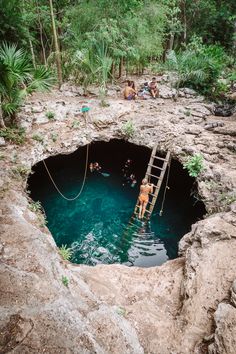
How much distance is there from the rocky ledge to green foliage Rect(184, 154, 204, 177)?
0.17 meters

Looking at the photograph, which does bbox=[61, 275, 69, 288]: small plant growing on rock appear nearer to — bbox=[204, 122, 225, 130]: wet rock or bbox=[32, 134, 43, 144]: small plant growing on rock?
bbox=[32, 134, 43, 144]: small plant growing on rock

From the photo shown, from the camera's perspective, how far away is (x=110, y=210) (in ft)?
33.1

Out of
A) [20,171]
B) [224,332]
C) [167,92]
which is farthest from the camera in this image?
[167,92]

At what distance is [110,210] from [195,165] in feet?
11.3

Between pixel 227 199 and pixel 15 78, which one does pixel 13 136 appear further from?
pixel 227 199

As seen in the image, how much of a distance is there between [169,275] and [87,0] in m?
10.9

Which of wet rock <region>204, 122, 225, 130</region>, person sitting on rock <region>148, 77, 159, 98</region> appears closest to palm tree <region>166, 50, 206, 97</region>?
person sitting on rock <region>148, 77, 159, 98</region>

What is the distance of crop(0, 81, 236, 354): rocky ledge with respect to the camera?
4.00 meters

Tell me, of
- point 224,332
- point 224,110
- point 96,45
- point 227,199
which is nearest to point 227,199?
point 227,199

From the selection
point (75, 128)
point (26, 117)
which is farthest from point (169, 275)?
point (26, 117)

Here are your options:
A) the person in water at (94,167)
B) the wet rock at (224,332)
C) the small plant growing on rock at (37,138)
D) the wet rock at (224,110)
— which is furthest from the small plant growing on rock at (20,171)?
the wet rock at (224,110)

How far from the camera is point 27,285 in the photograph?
4.49 m

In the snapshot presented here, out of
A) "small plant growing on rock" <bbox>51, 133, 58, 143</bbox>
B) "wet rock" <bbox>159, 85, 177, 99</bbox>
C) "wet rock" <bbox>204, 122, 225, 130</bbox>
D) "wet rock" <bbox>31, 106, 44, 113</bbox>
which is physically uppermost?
"wet rock" <bbox>159, 85, 177, 99</bbox>

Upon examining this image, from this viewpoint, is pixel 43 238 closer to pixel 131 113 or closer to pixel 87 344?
pixel 87 344
